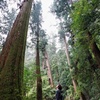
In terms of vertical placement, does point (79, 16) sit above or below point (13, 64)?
above

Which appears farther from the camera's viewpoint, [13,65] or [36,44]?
[36,44]

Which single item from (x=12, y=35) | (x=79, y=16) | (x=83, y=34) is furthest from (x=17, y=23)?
(x=83, y=34)

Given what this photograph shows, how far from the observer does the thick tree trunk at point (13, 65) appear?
2590mm

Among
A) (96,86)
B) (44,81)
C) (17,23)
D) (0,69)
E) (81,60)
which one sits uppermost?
(44,81)

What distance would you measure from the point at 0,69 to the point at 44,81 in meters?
18.7

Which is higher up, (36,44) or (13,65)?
(36,44)

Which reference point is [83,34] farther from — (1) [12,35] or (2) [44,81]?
(2) [44,81]

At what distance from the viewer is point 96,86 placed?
1166 cm

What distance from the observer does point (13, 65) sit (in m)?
2.99

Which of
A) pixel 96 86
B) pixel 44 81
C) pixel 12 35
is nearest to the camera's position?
pixel 12 35

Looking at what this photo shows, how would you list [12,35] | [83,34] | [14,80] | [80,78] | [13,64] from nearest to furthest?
[14,80] → [13,64] → [12,35] → [83,34] → [80,78]

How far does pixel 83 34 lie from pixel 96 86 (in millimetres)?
5609

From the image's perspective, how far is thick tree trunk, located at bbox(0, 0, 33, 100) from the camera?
2.59 meters

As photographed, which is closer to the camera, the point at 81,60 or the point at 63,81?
the point at 81,60
